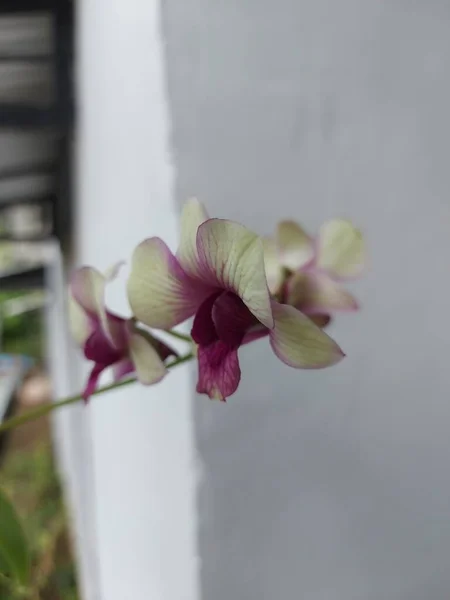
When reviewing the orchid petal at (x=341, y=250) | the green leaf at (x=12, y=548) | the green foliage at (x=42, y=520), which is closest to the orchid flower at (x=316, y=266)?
the orchid petal at (x=341, y=250)

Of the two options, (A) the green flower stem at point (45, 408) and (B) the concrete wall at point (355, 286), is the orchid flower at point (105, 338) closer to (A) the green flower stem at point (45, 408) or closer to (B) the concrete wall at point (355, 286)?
(A) the green flower stem at point (45, 408)

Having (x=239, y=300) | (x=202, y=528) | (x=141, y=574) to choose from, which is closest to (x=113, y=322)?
(x=239, y=300)

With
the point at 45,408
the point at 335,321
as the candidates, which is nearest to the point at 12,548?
the point at 45,408

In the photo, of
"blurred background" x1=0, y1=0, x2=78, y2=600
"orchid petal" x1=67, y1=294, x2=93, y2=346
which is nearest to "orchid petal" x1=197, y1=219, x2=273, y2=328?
"orchid petal" x1=67, y1=294, x2=93, y2=346

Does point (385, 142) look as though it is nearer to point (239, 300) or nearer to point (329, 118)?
point (329, 118)

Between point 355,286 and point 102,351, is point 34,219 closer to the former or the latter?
point 355,286
